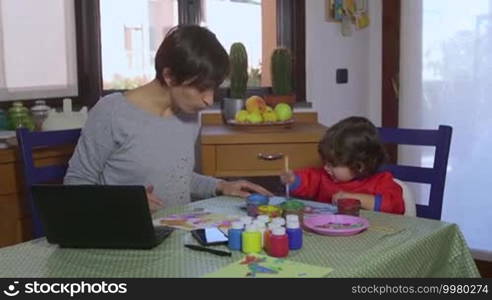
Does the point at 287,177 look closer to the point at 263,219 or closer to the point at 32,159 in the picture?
the point at 263,219

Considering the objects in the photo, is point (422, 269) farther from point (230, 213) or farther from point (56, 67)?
point (56, 67)

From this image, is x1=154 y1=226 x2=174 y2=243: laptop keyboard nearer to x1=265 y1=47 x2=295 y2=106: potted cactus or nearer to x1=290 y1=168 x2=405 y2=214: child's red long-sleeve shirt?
x1=290 y1=168 x2=405 y2=214: child's red long-sleeve shirt

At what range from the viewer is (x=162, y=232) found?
141cm

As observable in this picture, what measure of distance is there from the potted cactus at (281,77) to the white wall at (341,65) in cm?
26

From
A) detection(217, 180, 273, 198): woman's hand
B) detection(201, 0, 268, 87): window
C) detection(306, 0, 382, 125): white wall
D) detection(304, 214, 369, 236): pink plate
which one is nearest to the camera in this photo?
detection(304, 214, 369, 236): pink plate

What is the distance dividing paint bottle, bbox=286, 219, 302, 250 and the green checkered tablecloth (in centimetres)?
2

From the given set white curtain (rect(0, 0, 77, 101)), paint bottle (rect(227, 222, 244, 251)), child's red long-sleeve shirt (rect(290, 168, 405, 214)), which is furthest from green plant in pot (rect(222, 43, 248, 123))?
paint bottle (rect(227, 222, 244, 251))

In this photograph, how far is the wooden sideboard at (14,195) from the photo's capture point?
229 cm

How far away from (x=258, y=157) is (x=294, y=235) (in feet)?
4.64

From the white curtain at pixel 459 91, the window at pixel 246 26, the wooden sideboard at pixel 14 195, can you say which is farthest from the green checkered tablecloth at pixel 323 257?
the window at pixel 246 26

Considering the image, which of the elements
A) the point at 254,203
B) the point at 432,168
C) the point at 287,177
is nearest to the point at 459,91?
the point at 432,168

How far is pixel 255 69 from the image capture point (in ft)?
11.1

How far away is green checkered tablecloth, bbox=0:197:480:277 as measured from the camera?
1.20 m

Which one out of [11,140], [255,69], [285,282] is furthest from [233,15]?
[285,282]
